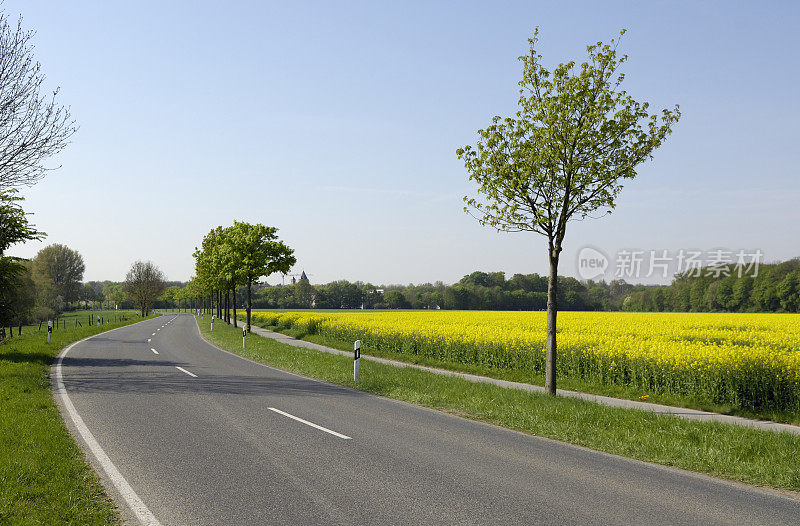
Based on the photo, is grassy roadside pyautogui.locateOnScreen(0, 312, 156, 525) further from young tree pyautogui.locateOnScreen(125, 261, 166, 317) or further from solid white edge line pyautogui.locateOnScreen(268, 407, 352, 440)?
young tree pyautogui.locateOnScreen(125, 261, 166, 317)

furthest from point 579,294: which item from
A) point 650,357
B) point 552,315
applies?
point 552,315

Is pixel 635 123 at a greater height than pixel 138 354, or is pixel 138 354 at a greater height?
pixel 635 123

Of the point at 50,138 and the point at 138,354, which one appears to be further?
the point at 138,354

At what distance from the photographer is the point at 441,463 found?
690 cm

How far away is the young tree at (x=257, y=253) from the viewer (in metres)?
34.2

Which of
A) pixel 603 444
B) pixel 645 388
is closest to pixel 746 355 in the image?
pixel 645 388

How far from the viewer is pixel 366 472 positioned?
642 cm

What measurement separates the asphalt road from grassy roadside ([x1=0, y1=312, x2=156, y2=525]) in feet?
0.88

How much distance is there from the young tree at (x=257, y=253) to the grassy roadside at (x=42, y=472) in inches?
944

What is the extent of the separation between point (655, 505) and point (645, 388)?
32.7ft

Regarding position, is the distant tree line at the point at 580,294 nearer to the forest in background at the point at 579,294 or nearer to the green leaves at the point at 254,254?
the forest in background at the point at 579,294

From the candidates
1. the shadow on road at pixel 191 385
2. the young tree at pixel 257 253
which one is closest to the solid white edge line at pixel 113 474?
the shadow on road at pixel 191 385

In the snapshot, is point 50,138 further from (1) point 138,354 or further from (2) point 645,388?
(2) point 645,388

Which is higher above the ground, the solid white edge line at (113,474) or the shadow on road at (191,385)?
the solid white edge line at (113,474)
